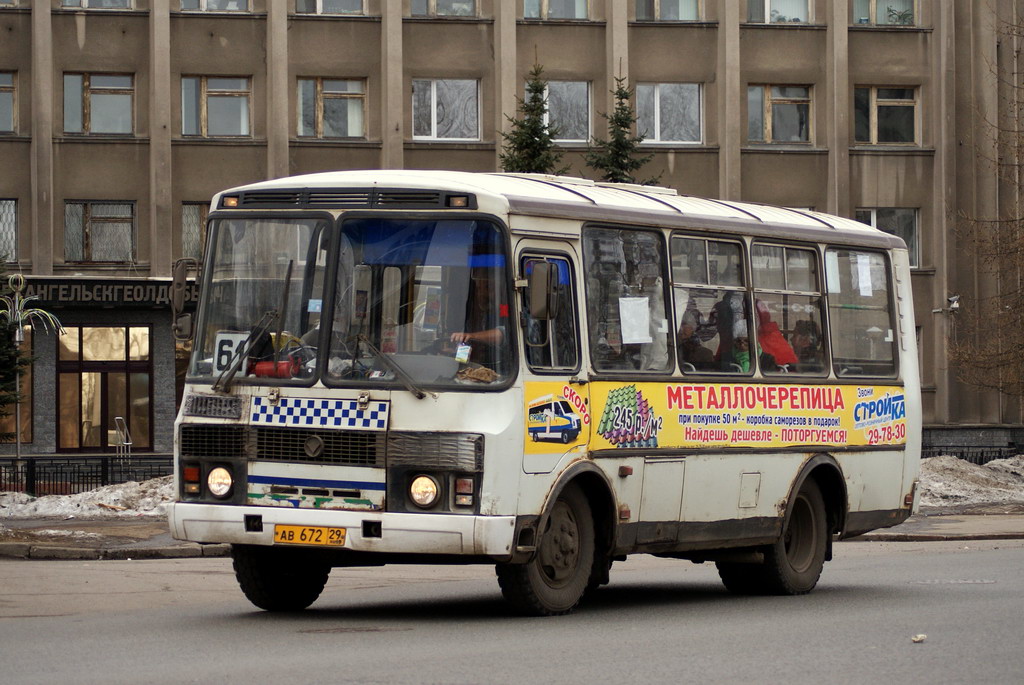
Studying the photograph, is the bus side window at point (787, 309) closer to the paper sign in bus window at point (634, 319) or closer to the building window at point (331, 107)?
the paper sign in bus window at point (634, 319)

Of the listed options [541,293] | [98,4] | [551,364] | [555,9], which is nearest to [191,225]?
[98,4]

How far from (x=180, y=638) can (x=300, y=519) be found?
1.06 metres

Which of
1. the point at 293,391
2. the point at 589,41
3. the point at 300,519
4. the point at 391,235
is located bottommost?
the point at 300,519

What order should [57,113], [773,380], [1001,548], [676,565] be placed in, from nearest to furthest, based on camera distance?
[773,380] → [676,565] → [1001,548] → [57,113]

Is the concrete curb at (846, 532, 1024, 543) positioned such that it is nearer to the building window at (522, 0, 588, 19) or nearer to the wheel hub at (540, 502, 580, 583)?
the wheel hub at (540, 502, 580, 583)

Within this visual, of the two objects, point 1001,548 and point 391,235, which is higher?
point 391,235

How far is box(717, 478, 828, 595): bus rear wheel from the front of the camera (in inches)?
588

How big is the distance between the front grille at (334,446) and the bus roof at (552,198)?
150 cm

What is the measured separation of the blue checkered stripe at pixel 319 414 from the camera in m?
11.7

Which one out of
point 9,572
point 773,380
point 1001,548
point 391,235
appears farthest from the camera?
point 1001,548

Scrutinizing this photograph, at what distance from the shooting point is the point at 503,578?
12.1 m

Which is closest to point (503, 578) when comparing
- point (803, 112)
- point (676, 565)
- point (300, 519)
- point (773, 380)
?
point (300, 519)

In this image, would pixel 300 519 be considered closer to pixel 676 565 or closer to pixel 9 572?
pixel 9 572

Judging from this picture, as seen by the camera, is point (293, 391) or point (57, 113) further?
point (57, 113)
